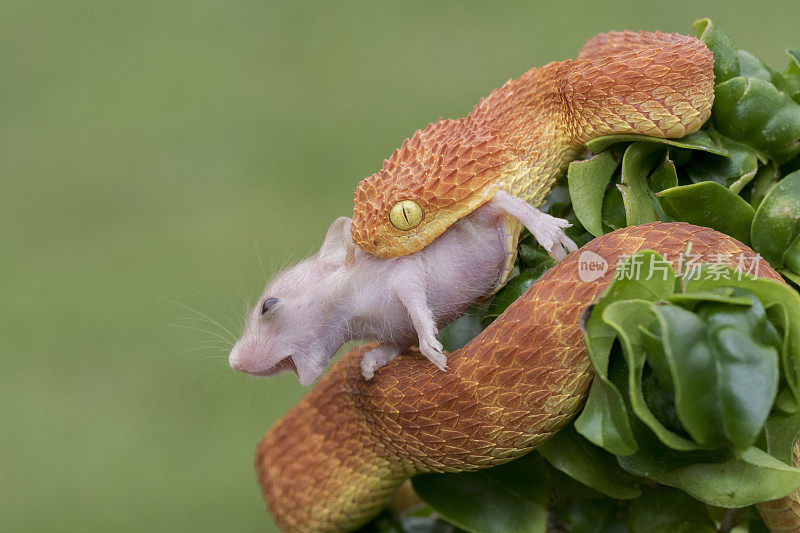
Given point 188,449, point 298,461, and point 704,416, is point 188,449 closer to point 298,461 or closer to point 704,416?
point 298,461

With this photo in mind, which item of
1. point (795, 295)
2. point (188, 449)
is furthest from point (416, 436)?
point (188, 449)

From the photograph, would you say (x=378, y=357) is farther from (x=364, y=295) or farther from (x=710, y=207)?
(x=710, y=207)

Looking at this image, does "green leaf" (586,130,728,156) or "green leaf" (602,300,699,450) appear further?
"green leaf" (586,130,728,156)

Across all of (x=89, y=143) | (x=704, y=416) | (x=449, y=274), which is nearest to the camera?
(x=704, y=416)

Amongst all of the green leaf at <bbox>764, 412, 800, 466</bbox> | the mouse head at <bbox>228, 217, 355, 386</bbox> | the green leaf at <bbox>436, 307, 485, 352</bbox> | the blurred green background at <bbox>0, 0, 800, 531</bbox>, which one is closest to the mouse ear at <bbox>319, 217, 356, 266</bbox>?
the mouse head at <bbox>228, 217, 355, 386</bbox>

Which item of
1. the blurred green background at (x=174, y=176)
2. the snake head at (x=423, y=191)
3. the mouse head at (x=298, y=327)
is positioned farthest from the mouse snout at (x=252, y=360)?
the blurred green background at (x=174, y=176)

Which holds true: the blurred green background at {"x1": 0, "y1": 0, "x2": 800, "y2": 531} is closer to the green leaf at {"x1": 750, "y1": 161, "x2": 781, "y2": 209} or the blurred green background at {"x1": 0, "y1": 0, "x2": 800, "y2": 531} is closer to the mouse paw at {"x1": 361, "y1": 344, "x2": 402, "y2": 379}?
the mouse paw at {"x1": 361, "y1": 344, "x2": 402, "y2": 379}

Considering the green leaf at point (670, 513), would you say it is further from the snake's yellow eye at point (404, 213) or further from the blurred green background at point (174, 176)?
the blurred green background at point (174, 176)

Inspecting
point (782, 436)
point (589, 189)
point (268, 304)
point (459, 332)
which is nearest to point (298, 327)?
point (268, 304)
